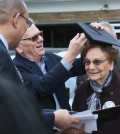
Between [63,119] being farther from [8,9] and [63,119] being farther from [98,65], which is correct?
[8,9]

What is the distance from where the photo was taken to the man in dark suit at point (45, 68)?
2.77 m

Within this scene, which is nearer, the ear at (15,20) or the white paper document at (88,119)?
the ear at (15,20)

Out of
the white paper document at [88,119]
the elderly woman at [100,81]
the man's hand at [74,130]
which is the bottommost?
the man's hand at [74,130]

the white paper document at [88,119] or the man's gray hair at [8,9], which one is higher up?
the man's gray hair at [8,9]

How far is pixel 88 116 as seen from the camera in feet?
8.55

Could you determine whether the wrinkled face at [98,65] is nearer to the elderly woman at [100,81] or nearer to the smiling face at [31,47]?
the elderly woman at [100,81]

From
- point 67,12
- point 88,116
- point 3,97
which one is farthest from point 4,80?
point 67,12

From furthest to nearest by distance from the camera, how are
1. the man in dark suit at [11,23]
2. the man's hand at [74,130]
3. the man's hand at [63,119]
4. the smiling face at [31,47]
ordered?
the smiling face at [31,47], the man's hand at [74,130], the man's hand at [63,119], the man in dark suit at [11,23]

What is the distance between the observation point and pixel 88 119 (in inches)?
104

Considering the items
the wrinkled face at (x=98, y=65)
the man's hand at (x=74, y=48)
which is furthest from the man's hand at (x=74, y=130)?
the man's hand at (x=74, y=48)

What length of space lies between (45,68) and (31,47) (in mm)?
186

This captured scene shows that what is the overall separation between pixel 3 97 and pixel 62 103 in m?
2.01

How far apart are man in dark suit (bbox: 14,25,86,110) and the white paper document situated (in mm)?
276

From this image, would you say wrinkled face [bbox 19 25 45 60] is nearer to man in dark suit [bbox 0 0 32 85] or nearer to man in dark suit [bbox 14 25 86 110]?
man in dark suit [bbox 14 25 86 110]
